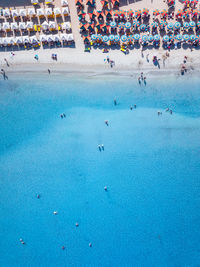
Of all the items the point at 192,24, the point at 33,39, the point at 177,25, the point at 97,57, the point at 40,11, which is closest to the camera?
the point at 192,24

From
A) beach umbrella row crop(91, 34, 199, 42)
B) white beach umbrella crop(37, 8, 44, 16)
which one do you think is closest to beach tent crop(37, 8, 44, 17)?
white beach umbrella crop(37, 8, 44, 16)

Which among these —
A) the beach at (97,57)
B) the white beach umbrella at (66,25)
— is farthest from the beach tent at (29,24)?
the white beach umbrella at (66,25)

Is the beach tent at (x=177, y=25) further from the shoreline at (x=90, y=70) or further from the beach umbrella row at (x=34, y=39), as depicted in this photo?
the beach umbrella row at (x=34, y=39)

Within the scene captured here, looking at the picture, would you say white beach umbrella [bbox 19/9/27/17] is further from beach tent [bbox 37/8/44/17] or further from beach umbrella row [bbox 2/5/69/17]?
beach tent [bbox 37/8/44/17]

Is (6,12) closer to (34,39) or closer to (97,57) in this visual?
(34,39)

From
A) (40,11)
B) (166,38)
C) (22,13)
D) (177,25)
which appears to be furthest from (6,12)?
(177,25)

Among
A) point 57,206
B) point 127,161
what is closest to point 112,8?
point 127,161

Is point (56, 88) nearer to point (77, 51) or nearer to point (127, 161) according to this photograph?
point (77, 51)

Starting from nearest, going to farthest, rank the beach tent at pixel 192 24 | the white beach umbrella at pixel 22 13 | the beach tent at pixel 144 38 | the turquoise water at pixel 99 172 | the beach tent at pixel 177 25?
the beach tent at pixel 192 24 < the beach tent at pixel 177 25 < the beach tent at pixel 144 38 < the white beach umbrella at pixel 22 13 < the turquoise water at pixel 99 172
